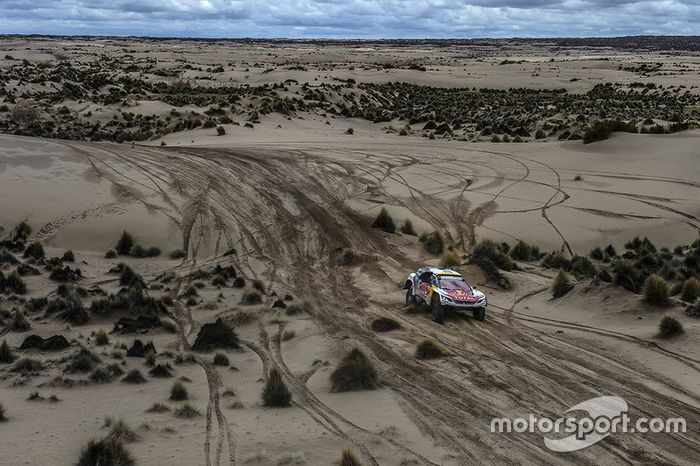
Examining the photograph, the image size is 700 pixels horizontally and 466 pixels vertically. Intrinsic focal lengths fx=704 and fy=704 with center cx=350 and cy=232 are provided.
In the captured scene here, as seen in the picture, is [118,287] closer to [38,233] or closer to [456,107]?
[38,233]

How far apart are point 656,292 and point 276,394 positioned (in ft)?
35.4

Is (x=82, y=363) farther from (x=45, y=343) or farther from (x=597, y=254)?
(x=597, y=254)

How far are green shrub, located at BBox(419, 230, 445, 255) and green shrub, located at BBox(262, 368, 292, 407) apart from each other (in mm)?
15449

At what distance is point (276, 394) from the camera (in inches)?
516

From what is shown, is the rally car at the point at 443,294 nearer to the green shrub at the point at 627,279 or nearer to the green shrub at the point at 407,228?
the green shrub at the point at 627,279

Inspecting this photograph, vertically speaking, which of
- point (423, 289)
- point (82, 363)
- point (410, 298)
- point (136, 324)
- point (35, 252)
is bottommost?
point (35, 252)

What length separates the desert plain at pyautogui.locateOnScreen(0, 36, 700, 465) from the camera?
1198cm

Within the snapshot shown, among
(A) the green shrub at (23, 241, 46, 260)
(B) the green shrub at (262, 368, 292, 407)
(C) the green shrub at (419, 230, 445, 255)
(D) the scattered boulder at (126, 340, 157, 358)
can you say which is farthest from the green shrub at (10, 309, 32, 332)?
(C) the green shrub at (419, 230, 445, 255)

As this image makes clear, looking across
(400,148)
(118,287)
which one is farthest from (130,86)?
(118,287)

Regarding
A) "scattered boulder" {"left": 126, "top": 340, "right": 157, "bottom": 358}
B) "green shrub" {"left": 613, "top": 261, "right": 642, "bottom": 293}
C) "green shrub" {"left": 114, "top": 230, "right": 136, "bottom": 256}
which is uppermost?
"green shrub" {"left": 613, "top": 261, "right": 642, "bottom": 293}

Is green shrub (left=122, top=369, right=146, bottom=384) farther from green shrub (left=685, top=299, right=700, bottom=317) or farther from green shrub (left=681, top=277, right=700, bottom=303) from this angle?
green shrub (left=681, top=277, right=700, bottom=303)

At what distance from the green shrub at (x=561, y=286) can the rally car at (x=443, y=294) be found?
8.59 feet

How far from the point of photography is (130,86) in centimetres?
7500

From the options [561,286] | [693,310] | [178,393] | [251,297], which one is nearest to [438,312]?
[561,286]
